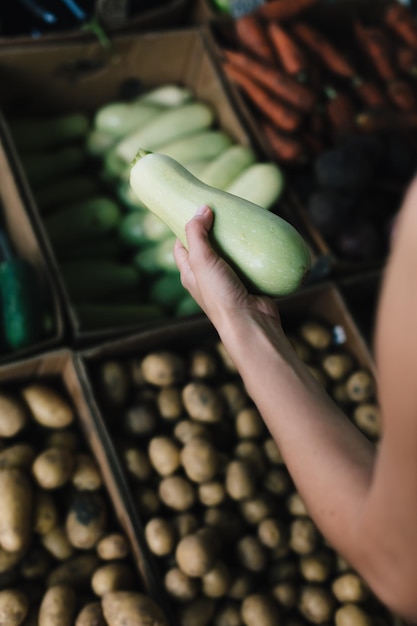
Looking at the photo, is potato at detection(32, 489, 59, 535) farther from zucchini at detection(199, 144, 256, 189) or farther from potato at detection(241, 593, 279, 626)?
zucchini at detection(199, 144, 256, 189)

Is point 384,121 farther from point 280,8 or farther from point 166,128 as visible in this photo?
point 166,128

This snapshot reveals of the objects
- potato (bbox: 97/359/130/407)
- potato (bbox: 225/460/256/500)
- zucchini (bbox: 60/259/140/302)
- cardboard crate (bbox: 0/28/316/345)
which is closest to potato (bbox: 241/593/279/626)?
potato (bbox: 225/460/256/500)

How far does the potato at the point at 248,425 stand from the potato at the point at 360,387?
0.29 meters

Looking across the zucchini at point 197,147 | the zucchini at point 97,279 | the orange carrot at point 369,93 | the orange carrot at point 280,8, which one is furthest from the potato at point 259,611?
the orange carrot at point 280,8

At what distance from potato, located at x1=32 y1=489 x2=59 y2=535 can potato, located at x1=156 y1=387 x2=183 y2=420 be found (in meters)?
0.36

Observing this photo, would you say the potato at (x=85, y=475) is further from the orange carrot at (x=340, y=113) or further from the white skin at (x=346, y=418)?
the orange carrot at (x=340, y=113)

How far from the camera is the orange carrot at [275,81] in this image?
2.21 metres

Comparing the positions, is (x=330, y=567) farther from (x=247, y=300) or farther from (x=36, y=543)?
(x=247, y=300)

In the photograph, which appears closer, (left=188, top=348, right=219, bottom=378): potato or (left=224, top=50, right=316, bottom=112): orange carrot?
(left=188, top=348, right=219, bottom=378): potato

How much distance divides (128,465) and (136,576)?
25cm

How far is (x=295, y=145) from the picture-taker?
6.97ft

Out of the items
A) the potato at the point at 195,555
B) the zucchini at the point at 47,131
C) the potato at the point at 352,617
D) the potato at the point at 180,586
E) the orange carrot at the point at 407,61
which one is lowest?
the potato at the point at 352,617

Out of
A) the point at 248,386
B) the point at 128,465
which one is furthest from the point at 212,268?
the point at 128,465

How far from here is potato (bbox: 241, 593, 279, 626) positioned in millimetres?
1356
